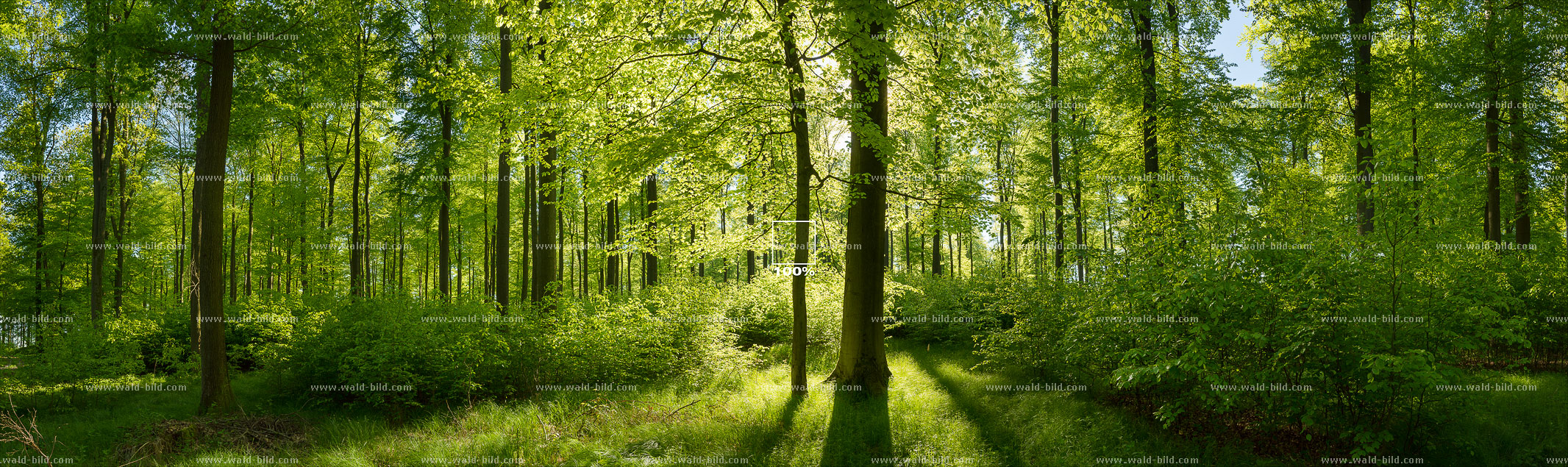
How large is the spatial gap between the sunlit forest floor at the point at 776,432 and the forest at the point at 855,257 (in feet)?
0.20

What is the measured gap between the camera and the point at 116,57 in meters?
9.03

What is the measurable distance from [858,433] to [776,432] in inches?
35.0

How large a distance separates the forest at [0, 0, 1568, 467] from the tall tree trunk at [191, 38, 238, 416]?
0.05 m

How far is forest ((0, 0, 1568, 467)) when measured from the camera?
597 centimetres

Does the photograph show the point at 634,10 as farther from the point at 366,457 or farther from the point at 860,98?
the point at 366,457

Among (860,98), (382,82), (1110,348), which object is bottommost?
(1110,348)

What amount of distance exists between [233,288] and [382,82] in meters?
13.3

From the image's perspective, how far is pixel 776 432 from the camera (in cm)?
726

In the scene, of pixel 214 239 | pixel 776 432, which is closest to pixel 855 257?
pixel 776 432

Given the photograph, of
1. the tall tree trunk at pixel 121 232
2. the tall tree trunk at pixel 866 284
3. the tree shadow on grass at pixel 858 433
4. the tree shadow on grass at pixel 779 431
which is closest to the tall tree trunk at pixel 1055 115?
the tall tree trunk at pixel 866 284

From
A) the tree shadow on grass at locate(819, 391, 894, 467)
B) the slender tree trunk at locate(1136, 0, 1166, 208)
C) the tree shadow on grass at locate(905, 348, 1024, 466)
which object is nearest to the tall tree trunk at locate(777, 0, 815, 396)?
the tree shadow on grass at locate(819, 391, 894, 467)

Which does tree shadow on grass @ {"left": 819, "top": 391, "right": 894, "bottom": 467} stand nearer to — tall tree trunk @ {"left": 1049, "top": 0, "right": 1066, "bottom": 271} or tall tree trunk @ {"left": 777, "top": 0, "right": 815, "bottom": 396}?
tall tree trunk @ {"left": 777, "top": 0, "right": 815, "bottom": 396}

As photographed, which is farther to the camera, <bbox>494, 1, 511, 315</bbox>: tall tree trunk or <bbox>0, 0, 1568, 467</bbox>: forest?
<bbox>494, 1, 511, 315</bbox>: tall tree trunk

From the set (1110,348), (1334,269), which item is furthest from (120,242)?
(1334,269)
